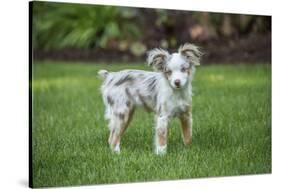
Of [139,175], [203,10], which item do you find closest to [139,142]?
[139,175]

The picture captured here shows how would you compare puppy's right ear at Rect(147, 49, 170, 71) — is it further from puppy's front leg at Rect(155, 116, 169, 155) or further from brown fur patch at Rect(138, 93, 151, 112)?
puppy's front leg at Rect(155, 116, 169, 155)

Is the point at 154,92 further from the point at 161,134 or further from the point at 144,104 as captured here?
the point at 161,134

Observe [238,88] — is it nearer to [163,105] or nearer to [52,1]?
[163,105]

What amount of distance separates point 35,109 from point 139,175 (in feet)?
3.34

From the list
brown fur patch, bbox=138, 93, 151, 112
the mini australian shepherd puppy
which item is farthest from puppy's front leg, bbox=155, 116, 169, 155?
brown fur patch, bbox=138, 93, 151, 112

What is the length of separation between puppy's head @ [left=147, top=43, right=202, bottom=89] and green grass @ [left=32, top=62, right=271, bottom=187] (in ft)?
0.99

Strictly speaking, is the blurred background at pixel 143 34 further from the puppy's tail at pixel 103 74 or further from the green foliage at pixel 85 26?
the puppy's tail at pixel 103 74

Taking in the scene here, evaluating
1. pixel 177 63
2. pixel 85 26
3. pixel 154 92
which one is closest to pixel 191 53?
pixel 177 63

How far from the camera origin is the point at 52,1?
A: 17.3 ft

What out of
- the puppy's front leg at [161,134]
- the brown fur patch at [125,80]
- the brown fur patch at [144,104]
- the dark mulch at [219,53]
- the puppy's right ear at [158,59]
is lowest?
the puppy's front leg at [161,134]

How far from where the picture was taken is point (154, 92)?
5363mm

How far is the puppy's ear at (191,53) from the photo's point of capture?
17.8 feet

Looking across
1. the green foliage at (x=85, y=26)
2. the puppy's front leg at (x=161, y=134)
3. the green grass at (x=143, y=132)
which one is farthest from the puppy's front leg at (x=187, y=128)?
the green foliage at (x=85, y=26)

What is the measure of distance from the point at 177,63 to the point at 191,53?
207 millimetres
